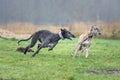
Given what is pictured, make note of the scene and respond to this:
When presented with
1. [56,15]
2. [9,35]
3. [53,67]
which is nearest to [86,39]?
[53,67]

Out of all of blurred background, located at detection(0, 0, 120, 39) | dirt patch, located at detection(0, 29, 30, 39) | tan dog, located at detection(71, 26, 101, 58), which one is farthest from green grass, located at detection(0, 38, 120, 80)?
dirt patch, located at detection(0, 29, 30, 39)

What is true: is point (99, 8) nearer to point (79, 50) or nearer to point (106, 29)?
point (106, 29)

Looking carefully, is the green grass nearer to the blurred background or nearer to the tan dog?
the tan dog

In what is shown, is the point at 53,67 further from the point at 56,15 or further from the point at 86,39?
the point at 56,15

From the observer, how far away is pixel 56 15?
27688mm

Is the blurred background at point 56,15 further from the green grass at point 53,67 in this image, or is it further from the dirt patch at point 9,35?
the green grass at point 53,67

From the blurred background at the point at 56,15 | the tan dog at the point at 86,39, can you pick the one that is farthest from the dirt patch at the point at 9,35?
the tan dog at the point at 86,39

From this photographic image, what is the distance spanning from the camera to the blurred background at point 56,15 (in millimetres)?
27469

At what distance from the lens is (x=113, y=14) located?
90.4 feet

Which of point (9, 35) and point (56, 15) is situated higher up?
point (56, 15)

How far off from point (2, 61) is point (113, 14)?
1348 centimetres

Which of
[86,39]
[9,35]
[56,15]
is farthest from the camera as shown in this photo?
[56,15]

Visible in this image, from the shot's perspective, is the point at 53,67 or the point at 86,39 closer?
the point at 53,67

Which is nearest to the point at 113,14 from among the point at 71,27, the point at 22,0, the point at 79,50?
the point at 71,27
